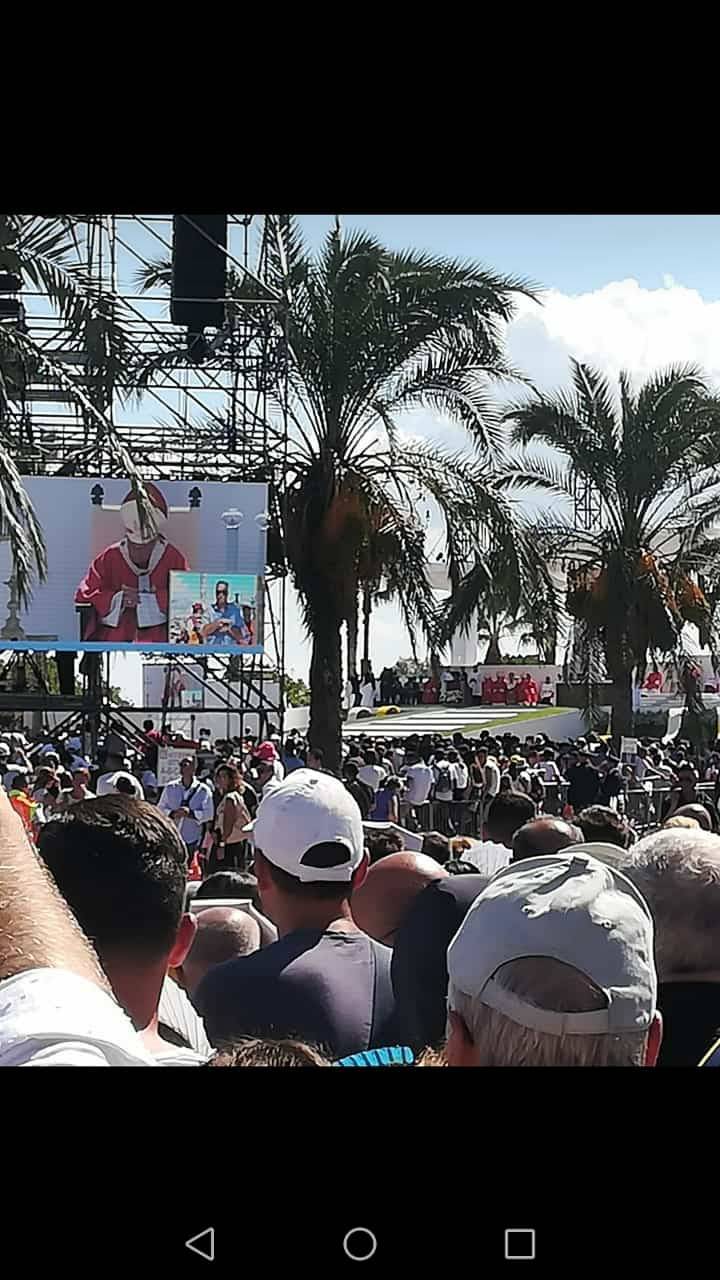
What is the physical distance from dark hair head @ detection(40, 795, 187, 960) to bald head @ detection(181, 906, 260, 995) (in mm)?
722

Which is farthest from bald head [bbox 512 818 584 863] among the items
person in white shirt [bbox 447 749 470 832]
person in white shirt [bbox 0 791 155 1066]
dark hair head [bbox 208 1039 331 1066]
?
person in white shirt [bbox 447 749 470 832]

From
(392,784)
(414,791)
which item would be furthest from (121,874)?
(414,791)

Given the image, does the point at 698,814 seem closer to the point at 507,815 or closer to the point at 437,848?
the point at 507,815

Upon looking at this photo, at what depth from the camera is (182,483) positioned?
1514 cm

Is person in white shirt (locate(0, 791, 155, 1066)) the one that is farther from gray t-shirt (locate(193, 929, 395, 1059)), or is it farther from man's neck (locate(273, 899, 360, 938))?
man's neck (locate(273, 899, 360, 938))

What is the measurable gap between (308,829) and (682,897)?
65cm

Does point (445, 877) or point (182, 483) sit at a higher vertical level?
point (182, 483)

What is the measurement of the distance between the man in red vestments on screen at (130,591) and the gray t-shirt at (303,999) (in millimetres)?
13046

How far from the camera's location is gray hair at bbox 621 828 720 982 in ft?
6.34

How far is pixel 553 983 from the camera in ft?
3.87
